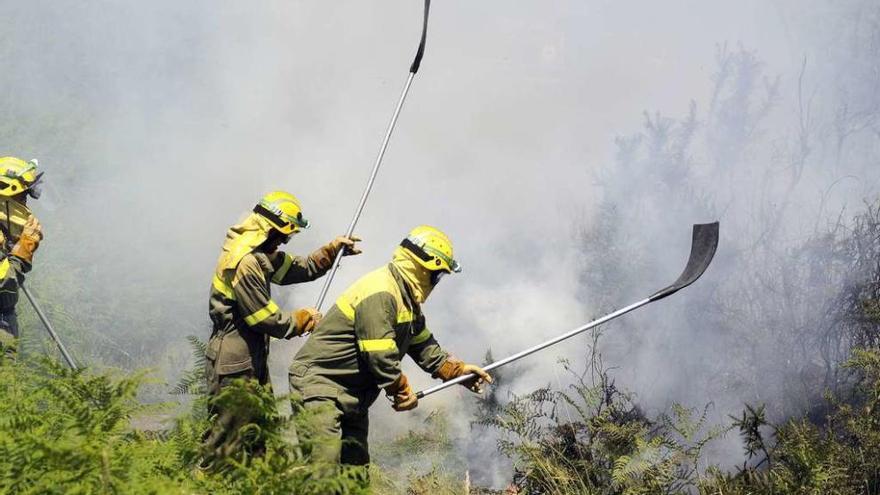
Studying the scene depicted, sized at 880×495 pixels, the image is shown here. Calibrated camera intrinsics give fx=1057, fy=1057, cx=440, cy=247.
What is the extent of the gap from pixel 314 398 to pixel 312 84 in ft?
24.9

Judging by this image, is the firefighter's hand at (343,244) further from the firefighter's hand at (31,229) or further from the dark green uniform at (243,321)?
the firefighter's hand at (31,229)

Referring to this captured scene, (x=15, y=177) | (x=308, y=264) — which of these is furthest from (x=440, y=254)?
(x=15, y=177)

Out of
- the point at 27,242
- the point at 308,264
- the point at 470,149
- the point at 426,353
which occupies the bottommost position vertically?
the point at 426,353

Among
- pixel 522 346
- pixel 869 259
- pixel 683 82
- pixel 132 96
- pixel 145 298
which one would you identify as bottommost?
pixel 869 259

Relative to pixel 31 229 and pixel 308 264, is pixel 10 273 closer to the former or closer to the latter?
pixel 31 229

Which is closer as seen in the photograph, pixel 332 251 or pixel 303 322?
pixel 303 322

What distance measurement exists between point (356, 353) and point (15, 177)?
8.92ft

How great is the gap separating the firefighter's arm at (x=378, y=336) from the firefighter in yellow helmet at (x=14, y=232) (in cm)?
245

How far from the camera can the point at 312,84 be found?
11.8m

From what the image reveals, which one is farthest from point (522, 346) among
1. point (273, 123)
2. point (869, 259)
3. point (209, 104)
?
point (209, 104)

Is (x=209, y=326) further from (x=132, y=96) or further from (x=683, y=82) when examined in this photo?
(x=683, y=82)

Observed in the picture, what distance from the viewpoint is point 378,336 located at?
466 cm

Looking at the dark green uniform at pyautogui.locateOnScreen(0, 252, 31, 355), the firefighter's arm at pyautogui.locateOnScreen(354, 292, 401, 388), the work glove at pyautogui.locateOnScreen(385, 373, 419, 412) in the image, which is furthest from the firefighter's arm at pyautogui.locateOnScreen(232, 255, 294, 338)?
the dark green uniform at pyautogui.locateOnScreen(0, 252, 31, 355)

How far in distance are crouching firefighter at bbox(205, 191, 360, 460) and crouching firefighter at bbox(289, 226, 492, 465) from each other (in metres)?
0.31
